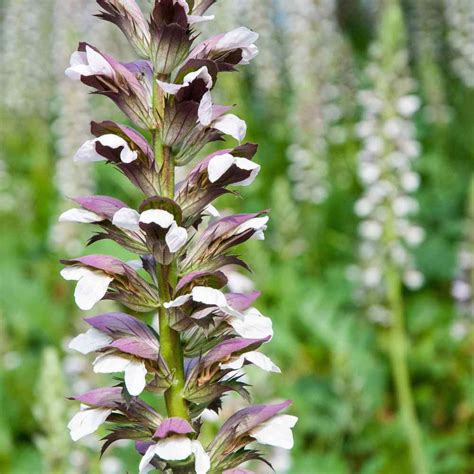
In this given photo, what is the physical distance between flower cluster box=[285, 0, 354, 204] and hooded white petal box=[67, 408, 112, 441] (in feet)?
25.4

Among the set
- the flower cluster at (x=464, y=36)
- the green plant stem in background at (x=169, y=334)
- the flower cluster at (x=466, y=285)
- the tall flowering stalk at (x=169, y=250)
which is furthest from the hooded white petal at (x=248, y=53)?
the flower cluster at (x=464, y=36)

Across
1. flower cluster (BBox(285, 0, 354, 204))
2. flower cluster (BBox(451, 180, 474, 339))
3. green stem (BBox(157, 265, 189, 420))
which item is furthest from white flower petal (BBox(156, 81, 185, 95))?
flower cluster (BBox(285, 0, 354, 204))

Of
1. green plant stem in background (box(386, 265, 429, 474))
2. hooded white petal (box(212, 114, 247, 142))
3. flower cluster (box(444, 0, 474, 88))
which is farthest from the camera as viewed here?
flower cluster (box(444, 0, 474, 88))

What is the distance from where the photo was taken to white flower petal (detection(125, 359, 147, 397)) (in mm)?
1598

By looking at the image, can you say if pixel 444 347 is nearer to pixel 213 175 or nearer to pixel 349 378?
pixel 349 378

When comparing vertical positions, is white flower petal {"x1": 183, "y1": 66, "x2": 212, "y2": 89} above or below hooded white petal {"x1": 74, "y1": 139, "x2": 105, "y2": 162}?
above

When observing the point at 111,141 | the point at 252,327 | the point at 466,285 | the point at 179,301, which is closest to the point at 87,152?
the point at 111,141

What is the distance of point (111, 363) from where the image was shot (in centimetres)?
166

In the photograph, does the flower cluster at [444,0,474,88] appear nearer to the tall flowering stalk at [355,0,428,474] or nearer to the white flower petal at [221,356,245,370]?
the tall flowering stalk at [355,0,428,474]

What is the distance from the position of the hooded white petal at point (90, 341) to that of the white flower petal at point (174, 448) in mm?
241

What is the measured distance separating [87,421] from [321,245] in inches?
314

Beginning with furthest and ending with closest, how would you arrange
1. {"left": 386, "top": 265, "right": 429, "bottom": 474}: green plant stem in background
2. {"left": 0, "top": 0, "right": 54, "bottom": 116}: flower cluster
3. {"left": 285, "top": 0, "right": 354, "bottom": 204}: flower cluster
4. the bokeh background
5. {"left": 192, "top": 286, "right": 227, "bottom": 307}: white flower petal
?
1. {"left": 0, "top": 0, "right": 54, "bottom": 116}: flower cluster
2. {"left": 285, "top": 0, "right": 354, "bottom": 204}: flower cluster
3. the bokeh background
4. {"left": 386, "top": 265, "right": 429, "bottom": 474}: green plant stem in background
5. {"left": 192, "top": 286, "right": 227, "bottom": 307}: white flower petal

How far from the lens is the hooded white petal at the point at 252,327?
1694mm

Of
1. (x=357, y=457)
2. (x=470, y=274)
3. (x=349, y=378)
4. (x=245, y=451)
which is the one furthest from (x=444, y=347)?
(x=245, y=451)
